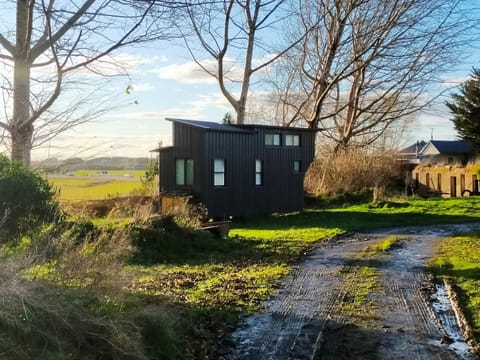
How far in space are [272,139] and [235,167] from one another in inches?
114

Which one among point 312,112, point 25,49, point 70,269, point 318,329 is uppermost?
point 312,112

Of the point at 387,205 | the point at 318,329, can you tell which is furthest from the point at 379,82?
the point at 318,329

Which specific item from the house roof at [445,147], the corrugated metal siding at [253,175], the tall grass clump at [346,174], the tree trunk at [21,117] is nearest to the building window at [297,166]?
the corrugated metal siding at [253,175]

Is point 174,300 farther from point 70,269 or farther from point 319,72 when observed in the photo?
point 319,72

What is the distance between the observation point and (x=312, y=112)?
99.1ft

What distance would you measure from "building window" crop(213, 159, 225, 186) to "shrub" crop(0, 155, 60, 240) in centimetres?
1171

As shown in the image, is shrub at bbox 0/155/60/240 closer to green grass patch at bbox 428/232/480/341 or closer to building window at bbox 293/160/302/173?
green grass patch at bbox 428/232/480/341

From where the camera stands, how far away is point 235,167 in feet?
72.6

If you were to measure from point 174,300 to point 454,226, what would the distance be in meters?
13.3

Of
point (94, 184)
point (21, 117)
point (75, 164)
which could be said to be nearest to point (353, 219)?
point (94, 184)

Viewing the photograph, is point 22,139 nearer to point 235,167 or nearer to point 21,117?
point 21,117

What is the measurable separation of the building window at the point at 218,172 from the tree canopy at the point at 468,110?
20.9 m

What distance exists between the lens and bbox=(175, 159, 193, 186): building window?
2148 cm

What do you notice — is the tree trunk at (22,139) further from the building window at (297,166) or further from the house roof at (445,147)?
the house roof at (445,147)
